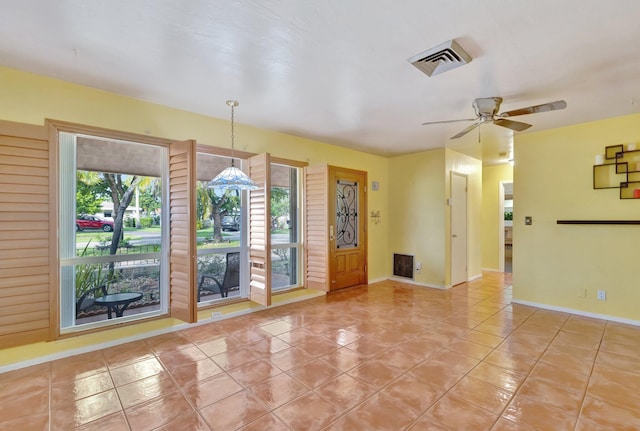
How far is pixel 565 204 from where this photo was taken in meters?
4.14

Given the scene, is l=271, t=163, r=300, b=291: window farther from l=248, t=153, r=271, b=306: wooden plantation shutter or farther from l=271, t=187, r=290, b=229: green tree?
l=248, t=153, r=271, b=306: wooden plantation shutter

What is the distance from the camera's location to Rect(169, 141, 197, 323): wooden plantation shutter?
3191 mm

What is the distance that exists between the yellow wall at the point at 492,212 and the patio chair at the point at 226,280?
5709mm

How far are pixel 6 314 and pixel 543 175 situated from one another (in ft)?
20.3

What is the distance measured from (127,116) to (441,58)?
3.06 m

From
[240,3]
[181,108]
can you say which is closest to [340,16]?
[240,3]

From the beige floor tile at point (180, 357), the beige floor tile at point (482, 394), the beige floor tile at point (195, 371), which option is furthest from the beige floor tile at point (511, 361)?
the beige floor tile at point (180, 357)

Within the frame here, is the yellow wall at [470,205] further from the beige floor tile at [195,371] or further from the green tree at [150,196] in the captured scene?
the green tree at [150,196]

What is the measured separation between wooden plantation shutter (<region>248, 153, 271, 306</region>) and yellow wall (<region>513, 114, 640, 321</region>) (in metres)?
3.65

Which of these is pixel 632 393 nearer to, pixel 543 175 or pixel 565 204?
pixel 565 204

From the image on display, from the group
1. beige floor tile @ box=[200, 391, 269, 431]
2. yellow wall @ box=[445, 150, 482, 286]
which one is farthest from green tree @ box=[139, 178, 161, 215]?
yellow wall @ box=[445, 150, 482, 286]

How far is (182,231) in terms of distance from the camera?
3275mm

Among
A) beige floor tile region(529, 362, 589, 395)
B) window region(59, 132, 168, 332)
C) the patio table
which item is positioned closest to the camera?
beige floor tile region(529, 362, 589, 395)

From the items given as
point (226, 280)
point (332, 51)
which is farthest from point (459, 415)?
point (226, 280)
